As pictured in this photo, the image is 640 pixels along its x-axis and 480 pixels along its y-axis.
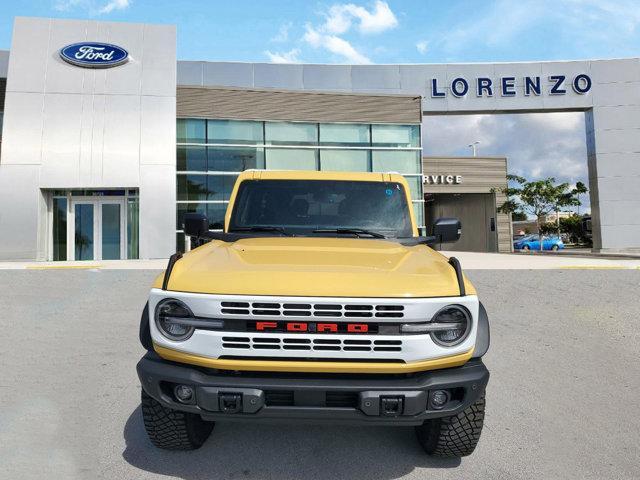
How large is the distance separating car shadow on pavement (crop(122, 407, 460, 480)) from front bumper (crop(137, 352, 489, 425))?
1.52 ft

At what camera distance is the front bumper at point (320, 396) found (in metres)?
2.38

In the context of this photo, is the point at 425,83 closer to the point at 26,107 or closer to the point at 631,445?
the point at 26,107

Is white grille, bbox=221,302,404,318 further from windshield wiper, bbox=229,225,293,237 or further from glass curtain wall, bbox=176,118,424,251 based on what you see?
glass curtain wall, bbox=176,118,424,251

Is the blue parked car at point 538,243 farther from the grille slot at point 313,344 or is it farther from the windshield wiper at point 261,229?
the grille slot at point 313,344

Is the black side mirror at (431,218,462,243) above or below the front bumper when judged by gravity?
above

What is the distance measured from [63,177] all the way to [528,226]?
265 ft

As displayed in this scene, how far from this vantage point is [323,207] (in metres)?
3.92

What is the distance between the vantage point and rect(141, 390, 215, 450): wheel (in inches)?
110

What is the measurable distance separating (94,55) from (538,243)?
114 ft

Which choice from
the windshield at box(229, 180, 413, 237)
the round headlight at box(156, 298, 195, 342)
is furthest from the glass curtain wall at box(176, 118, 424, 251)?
the round headlight at box(156, 298, 195, 342)

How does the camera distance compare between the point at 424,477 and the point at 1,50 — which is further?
the point at 1,50

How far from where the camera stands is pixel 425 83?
24844 mm

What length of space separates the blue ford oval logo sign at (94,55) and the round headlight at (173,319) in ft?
58.9

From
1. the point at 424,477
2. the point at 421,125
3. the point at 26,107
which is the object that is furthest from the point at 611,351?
the point at 26,107
